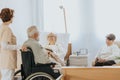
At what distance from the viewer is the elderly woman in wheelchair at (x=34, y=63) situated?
10.4ft

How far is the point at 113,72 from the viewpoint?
2.88 metres

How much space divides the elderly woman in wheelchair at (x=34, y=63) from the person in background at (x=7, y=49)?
0.65 ft

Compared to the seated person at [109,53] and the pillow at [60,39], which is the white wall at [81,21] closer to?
the pillow at [60,39]

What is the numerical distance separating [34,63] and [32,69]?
0.08 m

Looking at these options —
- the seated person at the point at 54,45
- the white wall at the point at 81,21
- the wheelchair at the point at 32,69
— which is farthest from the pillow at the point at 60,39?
the wheelchair at the point at 32,69

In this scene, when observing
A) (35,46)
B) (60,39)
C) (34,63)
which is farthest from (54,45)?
(34,63)

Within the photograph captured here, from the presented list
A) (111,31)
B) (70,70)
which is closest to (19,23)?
(111,31)

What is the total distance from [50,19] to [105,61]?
5.58ft

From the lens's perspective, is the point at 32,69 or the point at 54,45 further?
the point at 54,45

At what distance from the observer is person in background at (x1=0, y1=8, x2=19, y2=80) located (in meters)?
3.40

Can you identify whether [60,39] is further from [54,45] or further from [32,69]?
[32,69]

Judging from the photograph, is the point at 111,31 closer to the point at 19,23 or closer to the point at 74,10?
the point at 74,10

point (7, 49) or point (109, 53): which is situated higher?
point (7, 49)

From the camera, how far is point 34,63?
3.30 m
